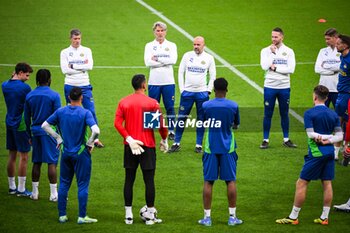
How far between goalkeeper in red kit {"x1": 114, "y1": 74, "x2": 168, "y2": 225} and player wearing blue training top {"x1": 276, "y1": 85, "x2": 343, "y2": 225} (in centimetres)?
230

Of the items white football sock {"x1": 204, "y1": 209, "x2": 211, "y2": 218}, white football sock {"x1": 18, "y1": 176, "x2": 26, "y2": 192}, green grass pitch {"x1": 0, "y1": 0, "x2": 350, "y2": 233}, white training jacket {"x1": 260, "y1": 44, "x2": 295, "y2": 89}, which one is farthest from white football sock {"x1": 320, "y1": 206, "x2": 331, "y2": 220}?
white football sock {"x1": 18, "y1": 176, "x2": 26, "y2": 192}

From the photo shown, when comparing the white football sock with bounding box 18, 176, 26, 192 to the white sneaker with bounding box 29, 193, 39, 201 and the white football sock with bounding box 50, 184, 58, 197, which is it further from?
the white football sock with bounding box 50, 184, 58, 197

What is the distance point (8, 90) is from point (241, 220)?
4.72 m

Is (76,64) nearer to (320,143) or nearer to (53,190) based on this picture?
(53,190)

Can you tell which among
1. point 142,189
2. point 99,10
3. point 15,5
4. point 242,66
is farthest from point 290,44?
point 142,189

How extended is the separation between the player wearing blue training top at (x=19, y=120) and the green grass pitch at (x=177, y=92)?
0.46 meters

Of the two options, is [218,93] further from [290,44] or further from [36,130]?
[290,44]

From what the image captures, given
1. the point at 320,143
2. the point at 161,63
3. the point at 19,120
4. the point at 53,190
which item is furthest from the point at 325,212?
the point at 161,63

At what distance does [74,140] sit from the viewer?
505 inches

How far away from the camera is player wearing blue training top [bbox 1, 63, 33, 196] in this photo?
47.8 ft

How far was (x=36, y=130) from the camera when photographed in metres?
14.0

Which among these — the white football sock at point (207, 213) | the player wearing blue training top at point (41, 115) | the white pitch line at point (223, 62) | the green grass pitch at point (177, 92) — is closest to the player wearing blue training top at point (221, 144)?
the white football sock at point (207, 213)

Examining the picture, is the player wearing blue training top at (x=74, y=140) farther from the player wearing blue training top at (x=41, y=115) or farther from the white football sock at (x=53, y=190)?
the white football sock at (x=53, y=190)

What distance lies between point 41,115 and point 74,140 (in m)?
1.43
